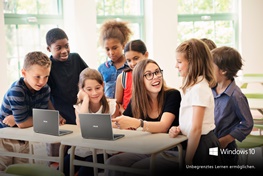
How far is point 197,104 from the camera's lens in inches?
93.9

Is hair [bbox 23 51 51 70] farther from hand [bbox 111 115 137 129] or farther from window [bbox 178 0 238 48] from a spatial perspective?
window [bbox 178 0 238 48]

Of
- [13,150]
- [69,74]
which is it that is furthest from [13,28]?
[13,150]

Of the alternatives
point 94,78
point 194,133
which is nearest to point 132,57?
point 94,78

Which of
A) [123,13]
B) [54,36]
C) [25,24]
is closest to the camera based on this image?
[54,36]

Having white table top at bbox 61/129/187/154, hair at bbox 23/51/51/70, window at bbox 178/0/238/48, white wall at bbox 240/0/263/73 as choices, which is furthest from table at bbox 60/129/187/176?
white wall at bbox 240/0/263/73

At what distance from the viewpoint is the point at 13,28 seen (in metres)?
4.92

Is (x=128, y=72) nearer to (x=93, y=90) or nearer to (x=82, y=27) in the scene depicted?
Answer: (x=93, y=90)

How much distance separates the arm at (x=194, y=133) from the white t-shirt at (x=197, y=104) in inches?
1.7

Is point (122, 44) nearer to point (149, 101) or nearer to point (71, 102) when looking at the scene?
point (71, 102)

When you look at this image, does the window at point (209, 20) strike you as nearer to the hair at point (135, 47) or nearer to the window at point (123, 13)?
the window at point (123, 13)

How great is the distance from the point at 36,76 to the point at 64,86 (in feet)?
1.45

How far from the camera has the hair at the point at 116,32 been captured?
11.8 ft

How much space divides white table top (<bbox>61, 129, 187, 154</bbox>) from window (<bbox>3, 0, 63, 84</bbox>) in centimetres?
266

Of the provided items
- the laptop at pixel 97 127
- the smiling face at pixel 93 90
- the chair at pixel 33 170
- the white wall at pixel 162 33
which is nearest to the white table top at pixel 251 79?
the white wall at pixel 162 33
